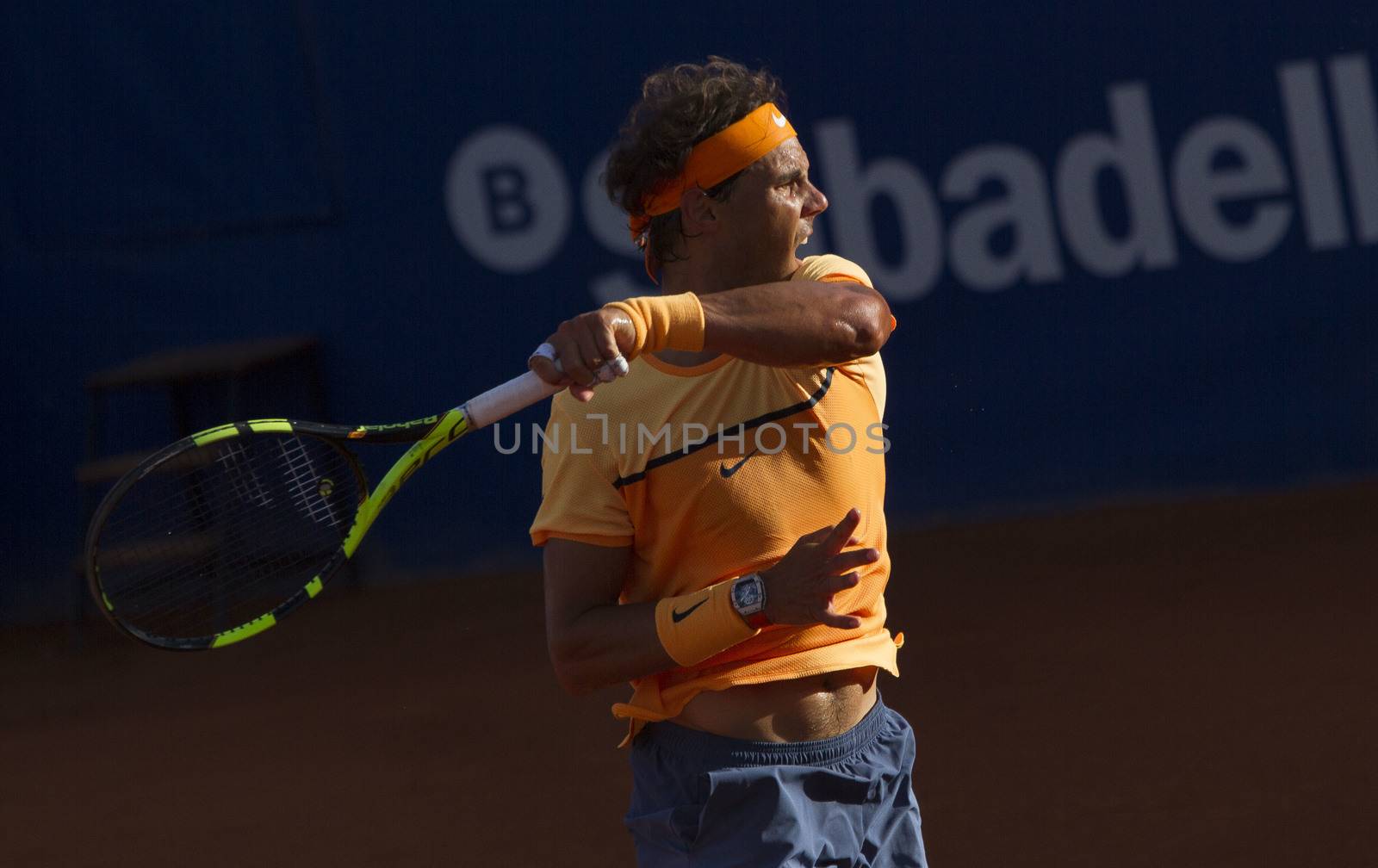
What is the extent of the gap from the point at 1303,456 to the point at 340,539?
481cm

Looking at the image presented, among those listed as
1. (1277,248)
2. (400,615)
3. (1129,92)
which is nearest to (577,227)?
(400,615)

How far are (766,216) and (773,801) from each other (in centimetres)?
66

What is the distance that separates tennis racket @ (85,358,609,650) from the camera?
2.02 m

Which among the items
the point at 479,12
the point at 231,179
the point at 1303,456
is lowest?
the point at 1303,456

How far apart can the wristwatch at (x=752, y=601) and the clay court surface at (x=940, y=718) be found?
1756mm

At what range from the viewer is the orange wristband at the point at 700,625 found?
1.68m

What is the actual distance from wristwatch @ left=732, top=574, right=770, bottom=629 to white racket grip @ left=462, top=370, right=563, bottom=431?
0.29 metres

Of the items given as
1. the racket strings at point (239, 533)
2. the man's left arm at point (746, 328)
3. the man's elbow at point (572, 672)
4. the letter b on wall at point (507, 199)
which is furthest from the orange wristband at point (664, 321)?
the letter b on wall at point (507, 199)

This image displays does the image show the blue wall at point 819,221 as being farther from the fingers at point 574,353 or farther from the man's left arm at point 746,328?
the fingers at point 574,353

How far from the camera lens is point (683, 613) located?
173 centimetres

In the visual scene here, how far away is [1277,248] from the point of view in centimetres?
607

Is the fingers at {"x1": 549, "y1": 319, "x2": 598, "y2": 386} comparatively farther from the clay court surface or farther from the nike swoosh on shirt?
the clay court surface

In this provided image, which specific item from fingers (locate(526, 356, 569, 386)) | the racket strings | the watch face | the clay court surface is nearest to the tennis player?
the watch face

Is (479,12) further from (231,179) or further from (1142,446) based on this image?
(1142,446)
